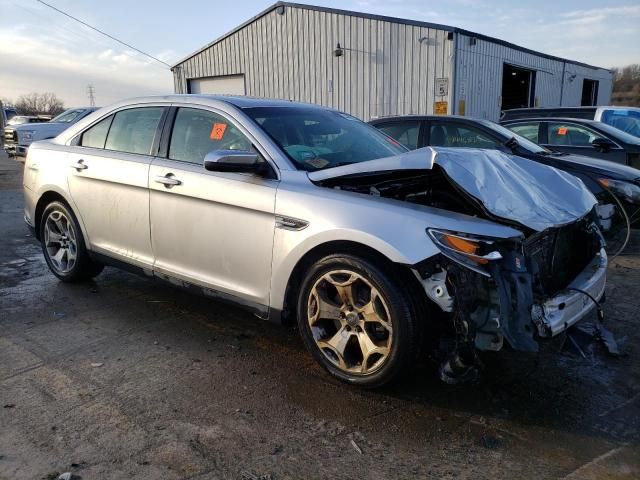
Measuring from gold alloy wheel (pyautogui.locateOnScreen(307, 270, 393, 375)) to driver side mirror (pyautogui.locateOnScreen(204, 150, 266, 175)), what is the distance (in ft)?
2.73

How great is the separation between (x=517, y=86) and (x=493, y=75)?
279 inches

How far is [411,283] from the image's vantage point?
9.20ft

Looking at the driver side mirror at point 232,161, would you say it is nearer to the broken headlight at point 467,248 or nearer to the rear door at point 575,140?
the broken headlight at point 467,248

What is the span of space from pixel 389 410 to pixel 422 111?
1417cm

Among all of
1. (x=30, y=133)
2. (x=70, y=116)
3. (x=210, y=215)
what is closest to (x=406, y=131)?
(x=210, y=215)

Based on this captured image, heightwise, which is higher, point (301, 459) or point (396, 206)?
point (396, 206)

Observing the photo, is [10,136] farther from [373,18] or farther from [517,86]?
[517,86]

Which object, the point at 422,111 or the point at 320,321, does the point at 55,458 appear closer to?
the point at 320,321

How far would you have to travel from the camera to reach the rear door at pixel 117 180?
406 cm

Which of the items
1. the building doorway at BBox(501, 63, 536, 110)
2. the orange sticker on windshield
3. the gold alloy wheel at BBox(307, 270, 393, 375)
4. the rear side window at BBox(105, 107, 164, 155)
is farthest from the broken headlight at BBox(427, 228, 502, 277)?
the building doorway at BBox(501, 63, 536, 110)

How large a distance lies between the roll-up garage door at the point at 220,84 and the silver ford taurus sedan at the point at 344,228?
16.5m

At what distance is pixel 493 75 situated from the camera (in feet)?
56.4

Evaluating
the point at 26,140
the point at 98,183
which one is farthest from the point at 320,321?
the point at 26,140

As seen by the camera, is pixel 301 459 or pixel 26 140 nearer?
pixel 301 459
